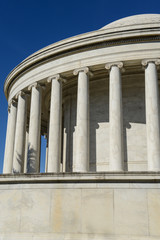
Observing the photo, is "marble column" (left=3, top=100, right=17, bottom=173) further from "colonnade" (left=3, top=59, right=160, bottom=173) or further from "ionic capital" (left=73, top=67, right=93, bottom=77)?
"ionic capital" (left=73, top=67, right=93, bottom=77)

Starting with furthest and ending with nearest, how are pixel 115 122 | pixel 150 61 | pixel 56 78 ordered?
pixel 56 78
pixel 150 61
pixel 115 122

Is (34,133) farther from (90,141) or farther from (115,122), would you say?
(115,122)

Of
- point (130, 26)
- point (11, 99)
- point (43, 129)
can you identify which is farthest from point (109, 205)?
point (43, 129)

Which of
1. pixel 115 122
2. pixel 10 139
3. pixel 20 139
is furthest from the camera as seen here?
pixel 10 139

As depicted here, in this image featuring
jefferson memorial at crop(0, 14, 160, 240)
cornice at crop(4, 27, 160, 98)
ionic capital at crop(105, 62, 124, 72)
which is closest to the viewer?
jefferson memorial at crop(0, 14, 160, 240)

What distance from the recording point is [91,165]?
70750mm

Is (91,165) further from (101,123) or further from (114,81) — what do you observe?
(114,81)

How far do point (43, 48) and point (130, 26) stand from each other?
20.2 m

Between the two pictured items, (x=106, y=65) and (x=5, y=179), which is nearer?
(x=5, y=179)

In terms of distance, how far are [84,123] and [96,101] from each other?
13.4 metres

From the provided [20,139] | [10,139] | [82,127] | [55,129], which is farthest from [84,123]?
[10,139]

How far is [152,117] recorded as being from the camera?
2403 inches

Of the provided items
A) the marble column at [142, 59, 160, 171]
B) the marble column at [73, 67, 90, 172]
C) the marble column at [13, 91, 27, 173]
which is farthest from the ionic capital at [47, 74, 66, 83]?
the marble column at [142, 59, 160, 171]

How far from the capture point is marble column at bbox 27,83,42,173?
230 ft
